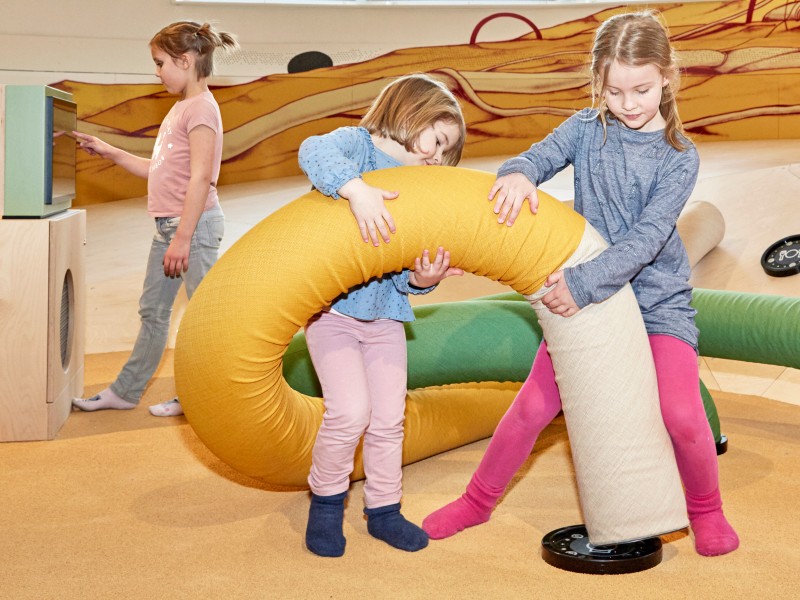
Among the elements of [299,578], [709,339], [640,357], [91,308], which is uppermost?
[640,357]

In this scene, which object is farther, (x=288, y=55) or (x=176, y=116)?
(x=288, y=55)

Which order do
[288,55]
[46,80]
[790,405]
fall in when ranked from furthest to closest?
[288,55], [46,80], [790,405]

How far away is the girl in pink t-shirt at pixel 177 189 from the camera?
2.96 m

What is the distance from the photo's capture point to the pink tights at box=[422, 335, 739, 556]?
1933 millimetres

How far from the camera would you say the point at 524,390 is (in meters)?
2.08

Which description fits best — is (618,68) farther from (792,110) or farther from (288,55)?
(792,110)

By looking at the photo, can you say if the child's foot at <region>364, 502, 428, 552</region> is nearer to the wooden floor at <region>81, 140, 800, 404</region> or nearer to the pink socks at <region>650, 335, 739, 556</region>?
the pink socks at <region>650, 335, 739, 556</region>

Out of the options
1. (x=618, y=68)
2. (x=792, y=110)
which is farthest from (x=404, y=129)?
(x=792, y=110)

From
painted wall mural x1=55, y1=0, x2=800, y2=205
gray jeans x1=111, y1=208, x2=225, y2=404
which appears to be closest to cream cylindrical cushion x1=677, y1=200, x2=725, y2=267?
gray jeans x1=111, y1=208, x2=225, y2=404

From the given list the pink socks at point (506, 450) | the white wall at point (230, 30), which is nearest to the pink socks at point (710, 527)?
the pink socks at point (506, 450)

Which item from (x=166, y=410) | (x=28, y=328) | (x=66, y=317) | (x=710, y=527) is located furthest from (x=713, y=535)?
(x=66, y=317)

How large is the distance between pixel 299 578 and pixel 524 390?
25.7 inches

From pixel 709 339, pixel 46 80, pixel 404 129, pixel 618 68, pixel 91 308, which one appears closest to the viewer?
pixel 618 68

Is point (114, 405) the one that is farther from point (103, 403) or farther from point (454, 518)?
point (454, 518)
